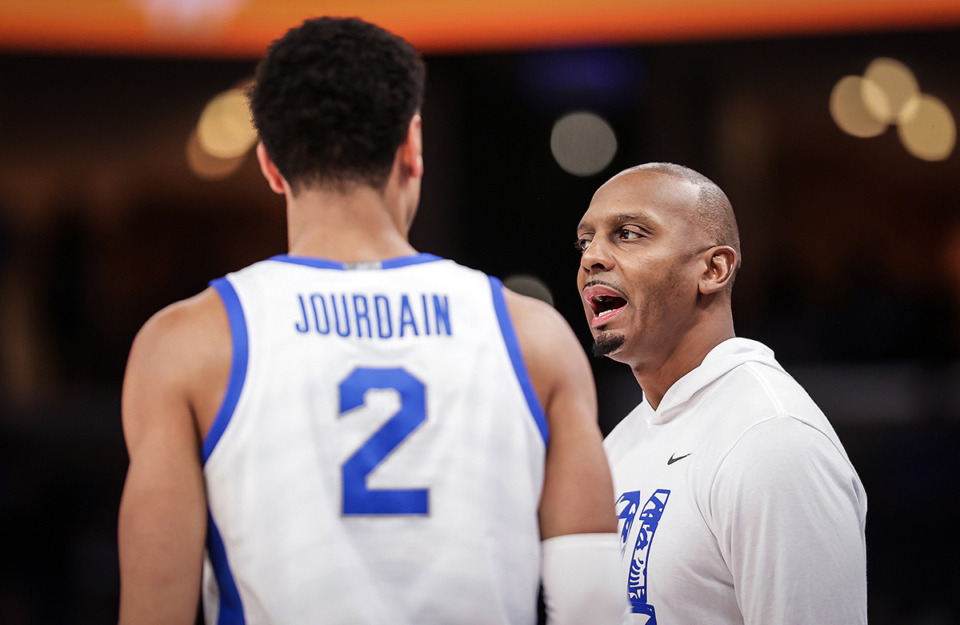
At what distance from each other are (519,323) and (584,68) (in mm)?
5560

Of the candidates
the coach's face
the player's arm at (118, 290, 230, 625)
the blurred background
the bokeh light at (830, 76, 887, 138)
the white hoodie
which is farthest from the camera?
the bokeh light at (830, 76, 887, 138)

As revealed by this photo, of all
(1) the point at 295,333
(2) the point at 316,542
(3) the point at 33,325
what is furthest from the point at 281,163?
(3) the point at 33,325

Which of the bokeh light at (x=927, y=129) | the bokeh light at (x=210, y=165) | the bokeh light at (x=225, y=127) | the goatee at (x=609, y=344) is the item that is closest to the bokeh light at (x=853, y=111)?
the bokeh light at (x=927, y=129)

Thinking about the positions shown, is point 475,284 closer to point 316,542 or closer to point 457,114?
point 316,542

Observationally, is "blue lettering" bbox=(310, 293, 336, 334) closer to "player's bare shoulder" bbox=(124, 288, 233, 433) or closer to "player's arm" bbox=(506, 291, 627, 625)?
"player's bare shoulder" bbox=(124, 288, 233, 433)

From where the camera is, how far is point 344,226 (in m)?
1.44

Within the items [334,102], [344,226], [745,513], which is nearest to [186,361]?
[344,226]

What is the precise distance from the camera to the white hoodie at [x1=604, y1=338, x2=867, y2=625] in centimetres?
178

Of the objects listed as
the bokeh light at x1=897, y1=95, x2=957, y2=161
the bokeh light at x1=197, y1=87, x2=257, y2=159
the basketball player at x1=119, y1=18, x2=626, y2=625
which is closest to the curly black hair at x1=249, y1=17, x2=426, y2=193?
the basketball player at x1=119, y1=18, x2=626, y2=625

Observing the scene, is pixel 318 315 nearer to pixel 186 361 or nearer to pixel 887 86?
pixel 186 361

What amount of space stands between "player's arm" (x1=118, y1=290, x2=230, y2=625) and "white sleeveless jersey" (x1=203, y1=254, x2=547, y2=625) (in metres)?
0.04

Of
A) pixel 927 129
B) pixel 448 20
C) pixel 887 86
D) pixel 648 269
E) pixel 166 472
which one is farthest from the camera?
pixel 927 129

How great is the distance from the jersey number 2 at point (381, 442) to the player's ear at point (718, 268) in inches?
46.4

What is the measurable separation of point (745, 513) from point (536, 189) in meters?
5.06
